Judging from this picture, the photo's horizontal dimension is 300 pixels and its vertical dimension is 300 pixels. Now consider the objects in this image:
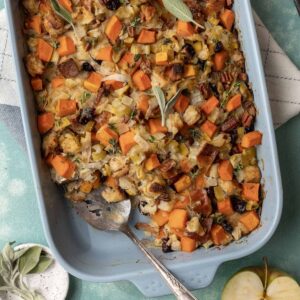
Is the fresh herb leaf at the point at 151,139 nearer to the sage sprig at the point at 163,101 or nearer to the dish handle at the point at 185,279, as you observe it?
the sage sprig at the point at 163,101

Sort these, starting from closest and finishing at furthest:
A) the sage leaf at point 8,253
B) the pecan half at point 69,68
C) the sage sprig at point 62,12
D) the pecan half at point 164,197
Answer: the sage sprig at point 62,12, the pecan half at point 69,68, the pecan half at point 164,197, the sage leaf at point 8,253

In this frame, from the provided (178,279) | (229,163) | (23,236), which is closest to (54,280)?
(23,236)

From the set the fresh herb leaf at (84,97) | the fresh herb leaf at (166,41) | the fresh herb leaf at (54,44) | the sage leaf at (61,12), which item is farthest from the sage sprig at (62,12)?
the fresh herb leaf at (166,41)

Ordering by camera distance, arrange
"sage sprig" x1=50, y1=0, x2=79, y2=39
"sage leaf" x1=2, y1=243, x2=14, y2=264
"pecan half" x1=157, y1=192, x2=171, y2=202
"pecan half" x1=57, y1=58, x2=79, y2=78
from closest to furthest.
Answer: "sage sprig" x1=50, y1=0, x2=79, y2=39
"pecan half" x1=57, y1=58, x2=79, y2=78
"pecan half" x1=157, y1=192, x2=171, y2=202
"sage leaf" x1=2, y1=243, x2=14, y2=264

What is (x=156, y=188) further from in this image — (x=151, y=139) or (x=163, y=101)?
(x=163, y=101)

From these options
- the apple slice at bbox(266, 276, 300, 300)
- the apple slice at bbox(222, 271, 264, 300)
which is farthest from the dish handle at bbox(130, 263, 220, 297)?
the apple slice at bbox(266, 276, 300, 300)

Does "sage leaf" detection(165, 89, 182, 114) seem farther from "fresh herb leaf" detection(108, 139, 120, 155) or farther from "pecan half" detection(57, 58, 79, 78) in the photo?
"pecan half" detection(57, 58, 79, 78)

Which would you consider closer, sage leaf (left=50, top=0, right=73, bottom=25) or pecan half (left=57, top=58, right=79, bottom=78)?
sage leaf (left=50, top=0, right=73, bottom=25)
